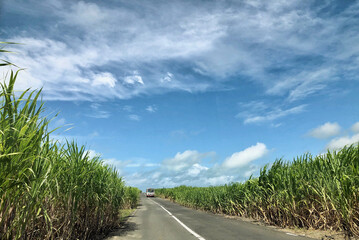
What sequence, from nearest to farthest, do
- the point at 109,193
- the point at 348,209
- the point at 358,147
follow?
the point at 348,209 → the point at 358,147 → the point at 109,193

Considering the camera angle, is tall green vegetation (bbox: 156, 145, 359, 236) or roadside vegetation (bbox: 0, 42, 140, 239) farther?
tall green vegetation (bbox: 156, 145, 359, 236)

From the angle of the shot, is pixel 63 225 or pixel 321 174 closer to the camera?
pixel 63 225

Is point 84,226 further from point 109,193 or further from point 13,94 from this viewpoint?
point 13,94

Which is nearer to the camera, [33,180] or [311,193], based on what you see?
[33,180]

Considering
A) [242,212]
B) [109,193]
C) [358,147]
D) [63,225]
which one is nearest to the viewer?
[63,225]

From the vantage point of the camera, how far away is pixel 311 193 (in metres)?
11.2

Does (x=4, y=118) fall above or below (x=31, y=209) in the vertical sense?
above

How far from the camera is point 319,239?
870 centimetres

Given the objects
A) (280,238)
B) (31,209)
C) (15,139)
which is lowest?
(280,238)

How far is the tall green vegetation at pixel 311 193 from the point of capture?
8.69 metres

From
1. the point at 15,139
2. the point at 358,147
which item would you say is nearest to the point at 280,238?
the point at 358,147

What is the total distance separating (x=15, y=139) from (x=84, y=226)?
504cm

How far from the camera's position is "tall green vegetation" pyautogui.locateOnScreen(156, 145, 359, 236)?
342 inches

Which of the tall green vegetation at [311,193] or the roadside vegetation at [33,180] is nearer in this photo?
the roadside vegetation at [33,180]
